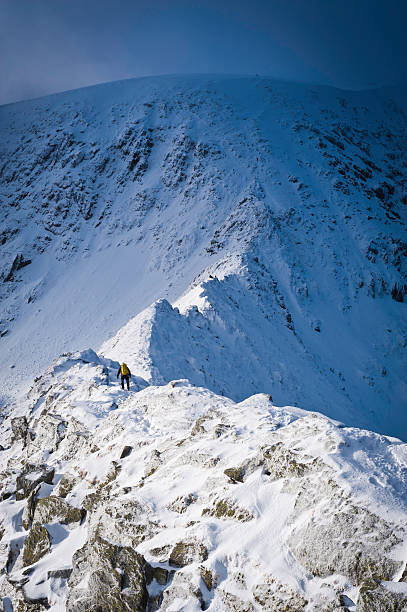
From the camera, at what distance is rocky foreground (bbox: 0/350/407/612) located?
502cm

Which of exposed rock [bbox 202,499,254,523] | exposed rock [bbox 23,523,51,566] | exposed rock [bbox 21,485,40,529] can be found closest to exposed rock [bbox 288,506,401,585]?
exposed rock [bbox 202,499,254,523]

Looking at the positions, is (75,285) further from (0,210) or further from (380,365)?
(380,365)

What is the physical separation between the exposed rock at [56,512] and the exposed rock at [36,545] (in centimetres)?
26

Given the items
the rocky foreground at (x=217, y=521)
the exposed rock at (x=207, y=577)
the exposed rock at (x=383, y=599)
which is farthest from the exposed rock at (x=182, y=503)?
the exposed rock at (x=383, y=599)

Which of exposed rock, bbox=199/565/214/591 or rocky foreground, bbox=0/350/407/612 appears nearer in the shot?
rocky foreground, bbox=0/350/407/612

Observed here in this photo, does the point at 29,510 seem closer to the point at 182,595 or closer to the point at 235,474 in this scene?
the point at 182,595

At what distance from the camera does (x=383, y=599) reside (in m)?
4.20

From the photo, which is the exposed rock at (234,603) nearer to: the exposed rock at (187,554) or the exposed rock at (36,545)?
the exposed rock at (187,554)

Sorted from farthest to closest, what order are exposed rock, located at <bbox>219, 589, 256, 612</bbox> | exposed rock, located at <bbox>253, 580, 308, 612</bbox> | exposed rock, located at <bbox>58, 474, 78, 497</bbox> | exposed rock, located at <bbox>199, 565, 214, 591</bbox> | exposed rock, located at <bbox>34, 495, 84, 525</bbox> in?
exposed rock, located at <bbox>58, 474, 78, 497</bbox>
exposed rock, located at <bbox>34, 495, 84, 525</bbox>
exposed rock, located at <bbox>199, 565, 214, 591</bbox>
exposed rock, located at <bbox>219, 589, 256, 612</bbox>
exposed rock, located at <bbox>253, 580, 308, 612</bbox>

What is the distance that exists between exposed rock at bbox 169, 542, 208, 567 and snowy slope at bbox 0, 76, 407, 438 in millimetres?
12458

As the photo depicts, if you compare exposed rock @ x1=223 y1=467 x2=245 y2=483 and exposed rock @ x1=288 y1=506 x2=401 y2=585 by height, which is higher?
exposed rock @ x1=223 y1=467 x2=245 y2=483

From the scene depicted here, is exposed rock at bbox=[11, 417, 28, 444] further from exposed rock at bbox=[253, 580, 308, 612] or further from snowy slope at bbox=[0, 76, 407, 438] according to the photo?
exposed rock at bbox=[253, 580, 308, 612]

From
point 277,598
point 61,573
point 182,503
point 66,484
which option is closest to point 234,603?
point 277,598

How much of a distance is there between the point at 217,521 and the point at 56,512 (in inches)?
175
